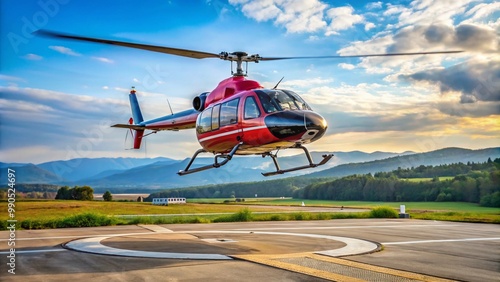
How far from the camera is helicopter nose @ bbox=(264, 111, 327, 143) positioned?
41.9 ft

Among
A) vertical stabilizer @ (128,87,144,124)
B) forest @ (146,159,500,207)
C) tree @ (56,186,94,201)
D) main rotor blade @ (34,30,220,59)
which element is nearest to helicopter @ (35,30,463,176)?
main rotor blade @ (34,30,220,59)

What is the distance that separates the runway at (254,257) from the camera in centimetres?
953

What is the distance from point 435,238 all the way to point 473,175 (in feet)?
209

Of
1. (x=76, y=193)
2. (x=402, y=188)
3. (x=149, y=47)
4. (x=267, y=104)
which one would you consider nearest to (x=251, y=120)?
(x=267, y=104)

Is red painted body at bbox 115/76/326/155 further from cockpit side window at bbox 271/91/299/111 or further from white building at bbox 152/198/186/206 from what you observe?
white building at bbox 152/198/186/206

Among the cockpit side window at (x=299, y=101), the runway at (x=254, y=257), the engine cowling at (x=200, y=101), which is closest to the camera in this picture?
the runway at (x=254, y=257)

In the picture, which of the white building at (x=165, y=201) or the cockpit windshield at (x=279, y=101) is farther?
the white building at (x=165, y=201)

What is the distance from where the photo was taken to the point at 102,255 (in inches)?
485

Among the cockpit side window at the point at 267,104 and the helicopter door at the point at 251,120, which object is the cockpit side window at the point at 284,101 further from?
the helicopter door at the point at 251,120

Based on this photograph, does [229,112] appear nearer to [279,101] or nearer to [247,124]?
[247,124]

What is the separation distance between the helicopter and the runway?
2.80 meters

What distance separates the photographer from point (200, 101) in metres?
17.0

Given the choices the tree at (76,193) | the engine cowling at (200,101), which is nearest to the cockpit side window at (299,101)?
the engine cowling at (200,101)

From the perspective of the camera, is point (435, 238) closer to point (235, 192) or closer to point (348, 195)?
point (348, 195)
